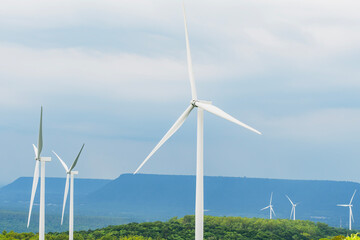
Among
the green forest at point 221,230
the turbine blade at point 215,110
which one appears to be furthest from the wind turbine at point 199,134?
the green forest at point 221,230

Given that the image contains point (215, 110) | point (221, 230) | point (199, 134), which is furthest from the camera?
point (221, 230)

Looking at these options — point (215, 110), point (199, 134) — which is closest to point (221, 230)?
point (199, 134)

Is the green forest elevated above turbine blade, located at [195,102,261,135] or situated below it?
below

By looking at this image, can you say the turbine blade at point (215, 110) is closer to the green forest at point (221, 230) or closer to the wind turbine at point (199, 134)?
the wind turbine at point (199, 134)

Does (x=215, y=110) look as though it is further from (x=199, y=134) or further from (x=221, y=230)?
(x=221, y=230)

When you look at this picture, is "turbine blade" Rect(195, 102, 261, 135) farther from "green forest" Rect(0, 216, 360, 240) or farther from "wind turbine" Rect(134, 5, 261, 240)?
"green forest" Rect(0, 216, 360, 240)

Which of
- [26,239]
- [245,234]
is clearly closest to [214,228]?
[245,234]

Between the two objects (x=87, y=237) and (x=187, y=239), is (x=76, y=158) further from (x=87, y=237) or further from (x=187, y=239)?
(x=187, y=239)

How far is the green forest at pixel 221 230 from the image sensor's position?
113525mm

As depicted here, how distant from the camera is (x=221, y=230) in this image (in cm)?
12694

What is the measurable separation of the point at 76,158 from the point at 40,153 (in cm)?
1328

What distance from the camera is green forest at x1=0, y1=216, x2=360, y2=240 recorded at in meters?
114

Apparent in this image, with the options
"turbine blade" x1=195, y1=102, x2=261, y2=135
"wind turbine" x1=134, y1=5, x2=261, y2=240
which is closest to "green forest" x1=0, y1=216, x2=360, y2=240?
"wind turbine" x1=134, y1=5, x2=261, y2=240

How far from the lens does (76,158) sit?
6512 cm
